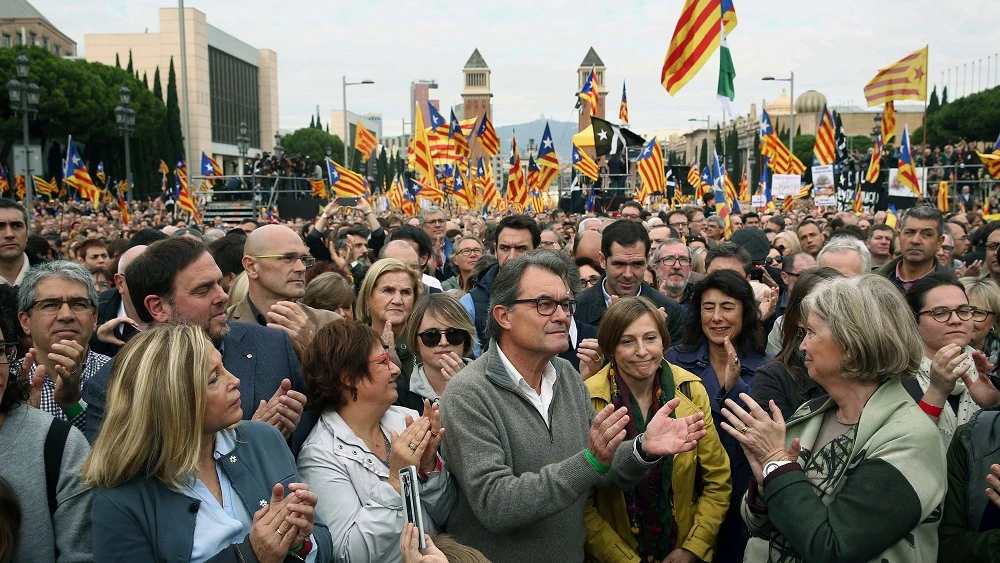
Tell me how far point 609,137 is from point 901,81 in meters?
5.76

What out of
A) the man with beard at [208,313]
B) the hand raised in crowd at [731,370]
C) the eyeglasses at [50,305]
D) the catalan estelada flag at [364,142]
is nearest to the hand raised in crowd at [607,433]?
the man with beard at [208,313]

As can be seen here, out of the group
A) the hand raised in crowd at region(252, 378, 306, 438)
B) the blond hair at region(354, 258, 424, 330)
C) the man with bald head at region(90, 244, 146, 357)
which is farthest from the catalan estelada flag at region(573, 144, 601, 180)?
the hand raised in crowd at region(252, 378, 306, 438)

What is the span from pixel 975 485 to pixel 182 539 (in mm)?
2782

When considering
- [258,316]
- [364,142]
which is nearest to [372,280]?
[258,316]

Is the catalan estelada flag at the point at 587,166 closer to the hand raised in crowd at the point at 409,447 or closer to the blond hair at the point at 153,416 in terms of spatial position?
the hand raised in crowd at the point at 409,447

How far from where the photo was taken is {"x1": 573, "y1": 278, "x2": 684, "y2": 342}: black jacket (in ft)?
21.2

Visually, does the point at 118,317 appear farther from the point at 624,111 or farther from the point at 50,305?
the point at 624,111

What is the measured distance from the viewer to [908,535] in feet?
10.6

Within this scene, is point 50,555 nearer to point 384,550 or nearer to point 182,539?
point 182,539

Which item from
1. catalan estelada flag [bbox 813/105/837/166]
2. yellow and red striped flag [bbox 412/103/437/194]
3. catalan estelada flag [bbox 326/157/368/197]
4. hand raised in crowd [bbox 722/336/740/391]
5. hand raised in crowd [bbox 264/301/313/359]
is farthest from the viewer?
yellow and red striped flag [bbox 412/103/437/194]

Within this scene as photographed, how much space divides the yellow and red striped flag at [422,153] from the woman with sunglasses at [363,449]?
18.1 metres

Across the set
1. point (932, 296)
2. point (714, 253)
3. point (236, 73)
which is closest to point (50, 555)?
point (932, 296)

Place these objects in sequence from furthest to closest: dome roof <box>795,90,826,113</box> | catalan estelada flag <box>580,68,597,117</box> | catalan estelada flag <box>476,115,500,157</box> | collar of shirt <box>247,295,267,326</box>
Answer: dome roof <box>795,90,826,113</box> < catalan estelada flag <box>476,115,500,157</box> < catalan estelada flag <box>580,68,597,117</box> < collar of shirt <box>247,295,267,326</box>

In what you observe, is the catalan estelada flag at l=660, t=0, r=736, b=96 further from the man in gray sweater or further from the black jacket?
the man in gray sweater
